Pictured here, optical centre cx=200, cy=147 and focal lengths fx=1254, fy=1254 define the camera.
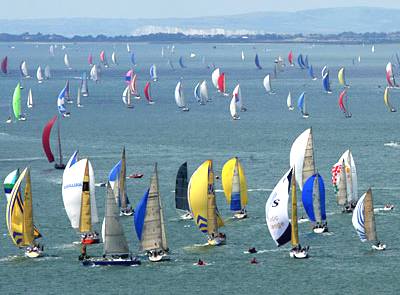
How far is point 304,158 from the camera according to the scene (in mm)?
94625

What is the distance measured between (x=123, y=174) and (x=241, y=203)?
30.1 ft

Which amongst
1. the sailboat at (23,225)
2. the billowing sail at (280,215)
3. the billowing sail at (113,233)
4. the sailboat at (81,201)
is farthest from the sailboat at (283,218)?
the sailboat at (23,225)

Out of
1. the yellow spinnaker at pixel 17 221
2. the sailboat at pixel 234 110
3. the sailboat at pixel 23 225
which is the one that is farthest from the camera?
the sailboat at pixel 234 110

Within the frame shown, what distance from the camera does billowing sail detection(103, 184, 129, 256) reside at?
77688 mm

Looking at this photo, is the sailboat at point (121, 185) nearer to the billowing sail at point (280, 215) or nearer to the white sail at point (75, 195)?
the white sail at point (75, 195)

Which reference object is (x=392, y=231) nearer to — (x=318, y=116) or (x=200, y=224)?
(x=200, y=224)

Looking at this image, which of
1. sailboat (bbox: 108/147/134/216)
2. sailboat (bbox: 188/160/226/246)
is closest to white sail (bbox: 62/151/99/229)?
sailboat (bbox: 108/147/134/216)

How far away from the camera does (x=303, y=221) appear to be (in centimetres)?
9156

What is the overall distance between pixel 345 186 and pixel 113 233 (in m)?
24.2

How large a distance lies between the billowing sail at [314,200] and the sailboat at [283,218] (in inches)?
232

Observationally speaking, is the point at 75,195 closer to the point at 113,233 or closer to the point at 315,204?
the point at 113,233

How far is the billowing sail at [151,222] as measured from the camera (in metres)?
79.1

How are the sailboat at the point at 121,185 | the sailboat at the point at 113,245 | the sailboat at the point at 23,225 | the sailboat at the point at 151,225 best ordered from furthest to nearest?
1. the sailboat at the point at 121,185
2. the sailboat at the point at 23,225
3. the sailboat at the point at 151,225
4. the sailboat at the point at 113,245

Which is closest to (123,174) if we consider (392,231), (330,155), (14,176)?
(14,176)
